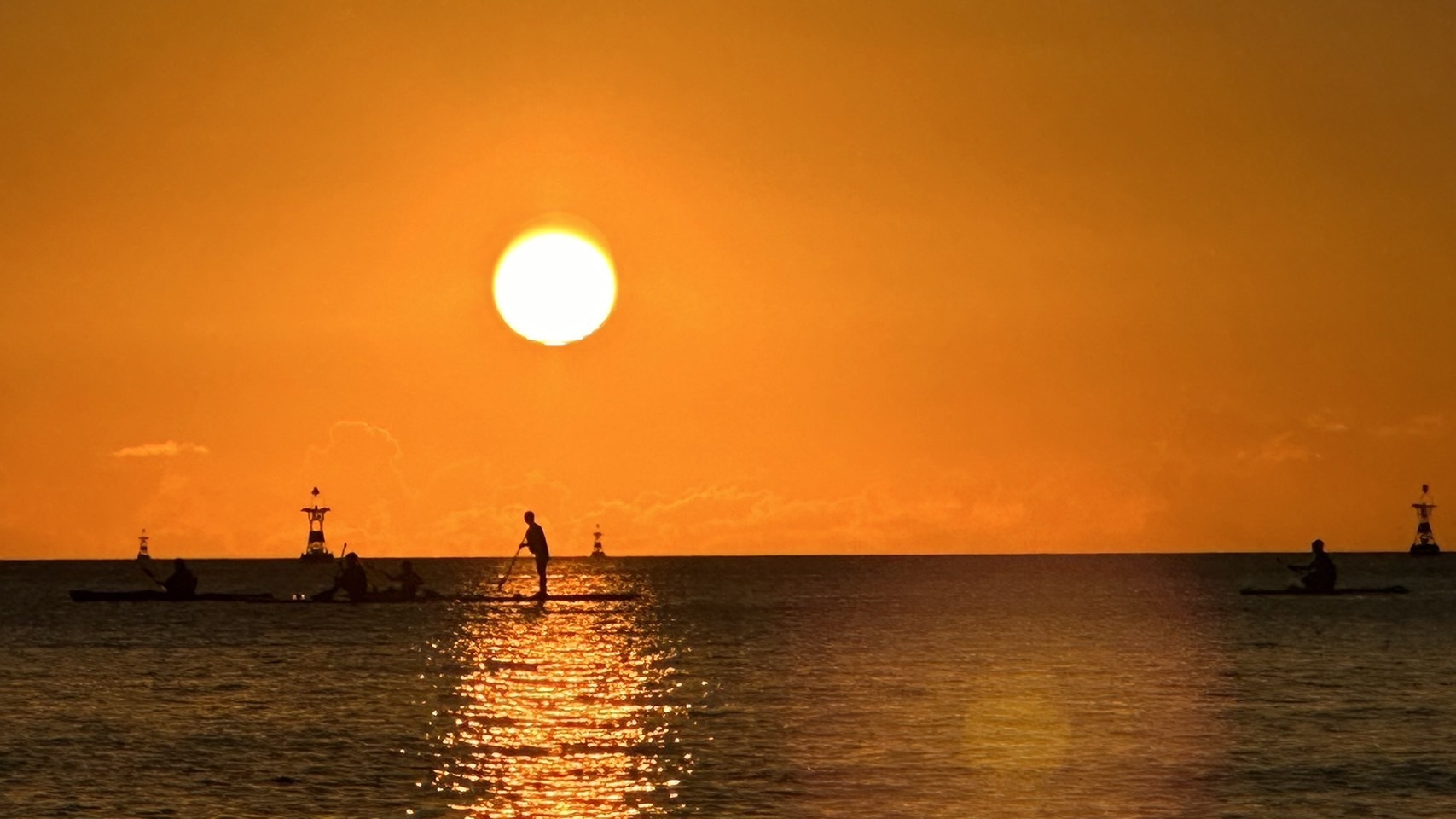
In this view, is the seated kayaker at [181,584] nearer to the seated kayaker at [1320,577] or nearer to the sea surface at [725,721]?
the sea surface at [725,721]

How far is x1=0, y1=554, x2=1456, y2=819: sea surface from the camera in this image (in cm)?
3594

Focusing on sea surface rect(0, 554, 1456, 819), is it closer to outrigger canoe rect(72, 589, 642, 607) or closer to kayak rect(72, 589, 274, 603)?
outrigger canoe rect(72, 589, 642, 607)

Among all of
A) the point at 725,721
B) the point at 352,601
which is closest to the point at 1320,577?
the point at 352,601

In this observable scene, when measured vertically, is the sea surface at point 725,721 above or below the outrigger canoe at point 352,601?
below

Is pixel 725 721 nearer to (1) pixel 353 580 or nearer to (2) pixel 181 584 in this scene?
(1) pixel 353 580

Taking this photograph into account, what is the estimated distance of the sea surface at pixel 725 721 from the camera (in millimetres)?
35938

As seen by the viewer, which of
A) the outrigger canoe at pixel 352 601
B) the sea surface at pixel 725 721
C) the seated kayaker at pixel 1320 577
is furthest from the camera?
the seated kayaker at pixel 1320 577

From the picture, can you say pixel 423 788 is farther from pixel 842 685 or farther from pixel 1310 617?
pixel 1310 617

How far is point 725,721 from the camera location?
49125 millimetres

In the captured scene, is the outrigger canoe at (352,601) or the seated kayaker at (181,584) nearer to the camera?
the outrigger canoe at (352,601)

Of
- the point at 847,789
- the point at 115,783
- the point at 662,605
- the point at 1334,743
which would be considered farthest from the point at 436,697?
the point at 662,605

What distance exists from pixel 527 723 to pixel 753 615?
236 ft

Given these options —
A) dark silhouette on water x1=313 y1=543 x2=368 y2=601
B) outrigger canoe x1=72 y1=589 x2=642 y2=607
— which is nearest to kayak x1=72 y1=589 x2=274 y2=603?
outrigger canoe x1=72 y1=589 x2=642 y2=607

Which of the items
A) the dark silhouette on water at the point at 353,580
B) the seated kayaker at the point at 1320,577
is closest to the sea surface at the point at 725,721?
the dark silhouette on water at the point at 353,580
